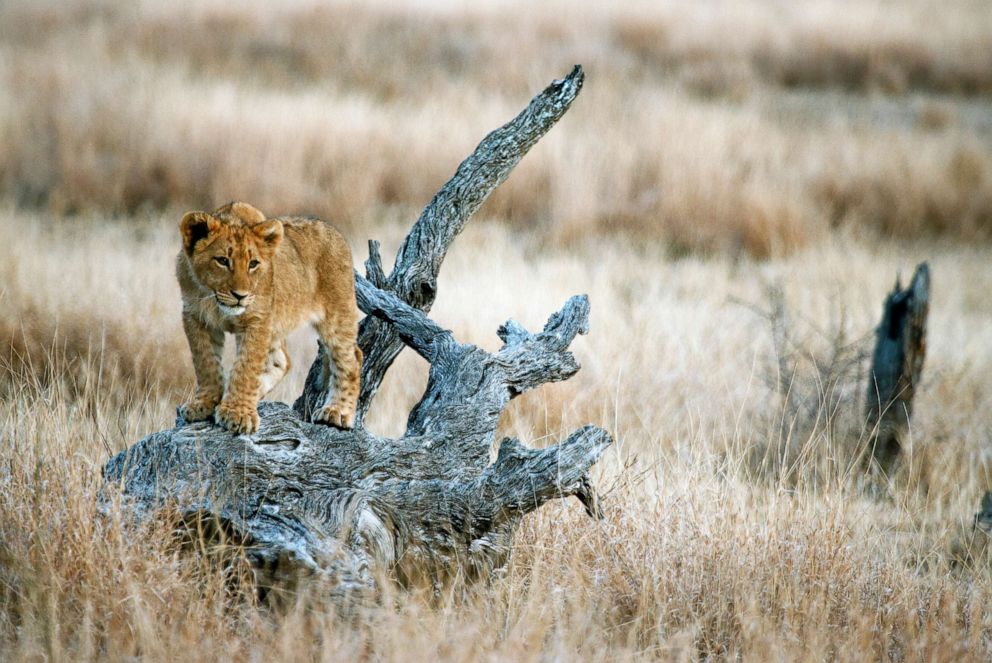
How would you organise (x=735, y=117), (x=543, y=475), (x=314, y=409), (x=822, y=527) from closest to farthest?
(x=543, y=475) → (x=822, y=527) → (x=314, y=409) → (x=735, y=117)

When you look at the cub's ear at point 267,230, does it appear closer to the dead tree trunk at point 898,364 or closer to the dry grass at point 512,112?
the dead tree trunk at point 898,364

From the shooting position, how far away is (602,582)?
3.51 meters

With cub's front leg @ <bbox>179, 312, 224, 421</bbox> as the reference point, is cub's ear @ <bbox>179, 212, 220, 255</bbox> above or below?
above

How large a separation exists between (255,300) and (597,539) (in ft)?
4.81

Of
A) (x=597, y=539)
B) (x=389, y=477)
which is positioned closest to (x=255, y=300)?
(x=389, y=477)

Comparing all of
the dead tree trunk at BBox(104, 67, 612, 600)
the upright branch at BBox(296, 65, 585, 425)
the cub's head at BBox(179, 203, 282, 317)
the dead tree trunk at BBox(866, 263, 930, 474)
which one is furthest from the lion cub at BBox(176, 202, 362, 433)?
the dead tree trunk at BBox(866, 263, 930, 474)

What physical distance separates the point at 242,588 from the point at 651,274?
596 cm

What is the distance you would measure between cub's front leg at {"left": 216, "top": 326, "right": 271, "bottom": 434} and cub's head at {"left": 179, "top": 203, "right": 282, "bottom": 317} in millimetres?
125

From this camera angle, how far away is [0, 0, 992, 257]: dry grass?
9844 millimetres

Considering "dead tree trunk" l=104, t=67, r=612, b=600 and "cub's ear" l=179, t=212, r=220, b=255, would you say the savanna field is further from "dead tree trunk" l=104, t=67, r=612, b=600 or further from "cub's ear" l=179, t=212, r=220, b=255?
"cub's ear" l=179, t=212, r=220, b=255

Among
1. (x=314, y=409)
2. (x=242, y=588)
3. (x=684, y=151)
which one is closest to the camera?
(x=242, y=588)

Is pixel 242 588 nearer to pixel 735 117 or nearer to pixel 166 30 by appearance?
pixel 735 117

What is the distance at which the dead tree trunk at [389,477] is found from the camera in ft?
10.1

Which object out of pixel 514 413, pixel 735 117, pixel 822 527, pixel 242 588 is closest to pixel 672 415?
pixel 514 413
